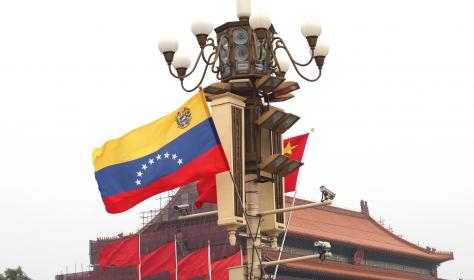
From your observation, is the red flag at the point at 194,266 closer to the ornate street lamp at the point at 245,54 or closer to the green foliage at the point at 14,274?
the green foliage at the point at 14,274

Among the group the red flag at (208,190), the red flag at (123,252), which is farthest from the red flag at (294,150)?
the red flag at (123,252)

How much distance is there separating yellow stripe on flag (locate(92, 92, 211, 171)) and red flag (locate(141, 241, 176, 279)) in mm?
23230

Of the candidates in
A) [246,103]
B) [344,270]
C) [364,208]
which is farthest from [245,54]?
[364,208]

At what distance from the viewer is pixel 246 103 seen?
17.6 meters

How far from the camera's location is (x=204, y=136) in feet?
55.6

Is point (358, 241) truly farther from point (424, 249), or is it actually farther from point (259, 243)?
point (259, 243)

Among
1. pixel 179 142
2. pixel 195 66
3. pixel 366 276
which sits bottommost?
pixel 366 276

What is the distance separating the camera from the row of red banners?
108 ft

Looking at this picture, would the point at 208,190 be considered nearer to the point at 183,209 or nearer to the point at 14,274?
the point at 183,209

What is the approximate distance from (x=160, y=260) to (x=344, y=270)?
25748 millimetres

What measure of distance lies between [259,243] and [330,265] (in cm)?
4925

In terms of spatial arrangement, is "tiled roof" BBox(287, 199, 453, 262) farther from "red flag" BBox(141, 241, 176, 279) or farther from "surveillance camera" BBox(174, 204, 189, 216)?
"surveillance camera" BBox(174, 204, 189, 216)

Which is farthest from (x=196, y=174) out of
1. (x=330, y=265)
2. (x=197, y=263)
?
(x=330, y=265)

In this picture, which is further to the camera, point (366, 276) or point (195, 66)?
point (366, 276)
